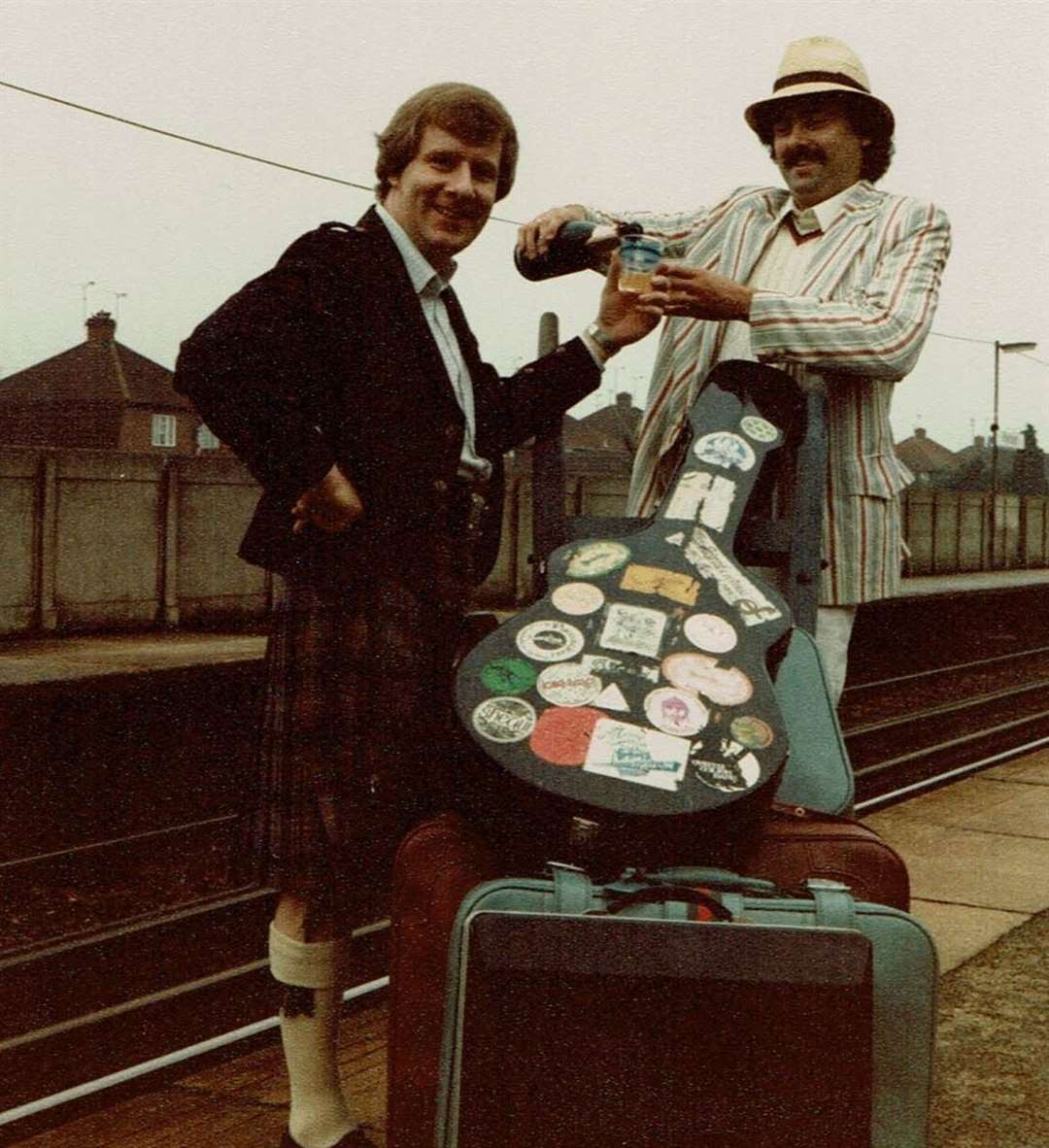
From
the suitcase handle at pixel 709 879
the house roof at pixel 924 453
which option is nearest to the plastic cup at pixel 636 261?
the suitcase handle at pixel 709 879

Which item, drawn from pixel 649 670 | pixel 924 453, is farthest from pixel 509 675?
pixel 924 453

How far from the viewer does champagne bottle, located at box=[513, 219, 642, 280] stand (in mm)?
2773

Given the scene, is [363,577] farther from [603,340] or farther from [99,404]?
[99,404]

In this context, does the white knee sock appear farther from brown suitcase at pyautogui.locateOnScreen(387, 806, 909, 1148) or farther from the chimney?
the chimney

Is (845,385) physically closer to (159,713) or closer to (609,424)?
(159,713)

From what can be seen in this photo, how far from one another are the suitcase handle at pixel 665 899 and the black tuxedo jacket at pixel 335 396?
77 centimetres

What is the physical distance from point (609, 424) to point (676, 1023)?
85.3m

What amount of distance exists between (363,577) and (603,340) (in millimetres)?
725

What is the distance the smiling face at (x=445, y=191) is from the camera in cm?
248

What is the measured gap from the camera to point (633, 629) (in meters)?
2.24

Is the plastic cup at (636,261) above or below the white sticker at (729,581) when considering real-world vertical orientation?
above

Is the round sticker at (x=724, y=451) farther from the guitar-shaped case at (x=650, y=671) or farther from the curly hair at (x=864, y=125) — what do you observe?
the curly hair at (x=864, y=125)

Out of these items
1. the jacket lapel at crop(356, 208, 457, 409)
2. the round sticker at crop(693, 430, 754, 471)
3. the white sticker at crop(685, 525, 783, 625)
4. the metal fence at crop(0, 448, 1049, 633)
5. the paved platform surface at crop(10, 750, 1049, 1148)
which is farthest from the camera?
the metal fence at crop(0, 448, 1049, 633)

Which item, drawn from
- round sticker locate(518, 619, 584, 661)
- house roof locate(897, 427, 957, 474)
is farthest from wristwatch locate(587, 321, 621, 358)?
house roof locate(897, 427, 957, 474)
